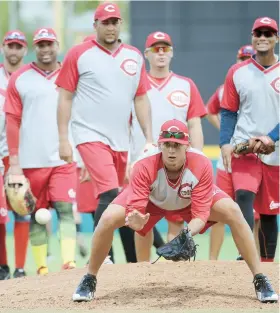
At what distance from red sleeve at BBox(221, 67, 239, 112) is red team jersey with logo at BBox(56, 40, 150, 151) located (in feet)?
3.12

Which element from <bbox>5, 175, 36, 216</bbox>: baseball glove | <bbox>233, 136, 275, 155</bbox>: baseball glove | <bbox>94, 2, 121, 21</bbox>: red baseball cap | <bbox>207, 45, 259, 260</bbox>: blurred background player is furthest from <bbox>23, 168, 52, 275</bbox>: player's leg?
<bbox>233, 136, 275, 155</bbox>: baseball glove

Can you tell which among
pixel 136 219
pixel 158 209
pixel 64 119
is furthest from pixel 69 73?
pixel 136 219

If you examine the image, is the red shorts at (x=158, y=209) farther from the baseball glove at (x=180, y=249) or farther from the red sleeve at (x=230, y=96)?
the red sleeve at (x=230, y=96)

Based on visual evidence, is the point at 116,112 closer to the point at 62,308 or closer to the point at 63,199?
the point at 63,199

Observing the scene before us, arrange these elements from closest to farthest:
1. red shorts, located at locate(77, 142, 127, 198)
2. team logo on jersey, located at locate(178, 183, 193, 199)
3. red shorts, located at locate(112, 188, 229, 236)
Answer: team logo on jersey, located at locate(178, 183, 193, 199) < red shorts, located at locate(112, 188, 229, 236) < red shorts, located at locate(77, 142, 127, 198)

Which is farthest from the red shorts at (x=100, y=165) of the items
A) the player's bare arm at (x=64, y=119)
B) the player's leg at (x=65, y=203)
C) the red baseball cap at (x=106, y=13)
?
the red baseball cap at (x=106, y=13)

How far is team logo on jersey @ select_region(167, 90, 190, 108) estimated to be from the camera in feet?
34.6

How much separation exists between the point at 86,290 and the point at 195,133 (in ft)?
10.1

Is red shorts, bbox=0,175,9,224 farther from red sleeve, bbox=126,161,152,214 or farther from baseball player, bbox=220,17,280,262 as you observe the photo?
red sleeve, bbox=126,161,152,214

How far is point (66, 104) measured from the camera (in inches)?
364

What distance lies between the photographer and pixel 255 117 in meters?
9.60

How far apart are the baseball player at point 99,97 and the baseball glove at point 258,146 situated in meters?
0.85

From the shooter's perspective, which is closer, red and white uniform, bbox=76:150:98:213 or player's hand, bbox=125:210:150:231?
player's hand, bbox=125:210:150:231

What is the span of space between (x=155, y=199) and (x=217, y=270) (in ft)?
5.08
